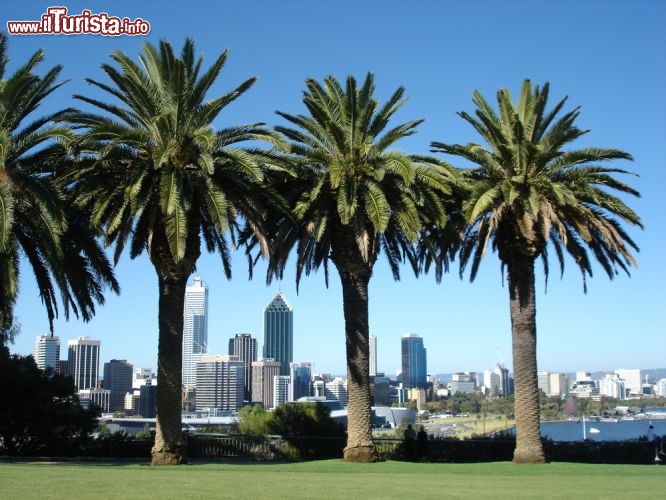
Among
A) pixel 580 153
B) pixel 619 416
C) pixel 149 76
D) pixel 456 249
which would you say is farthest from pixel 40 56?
pixel 619 416

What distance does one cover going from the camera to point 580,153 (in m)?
27.0

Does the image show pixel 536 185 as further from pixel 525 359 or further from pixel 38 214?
pixel 38 214

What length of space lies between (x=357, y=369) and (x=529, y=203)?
8246 millimetres

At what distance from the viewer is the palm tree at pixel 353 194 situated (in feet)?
86.1

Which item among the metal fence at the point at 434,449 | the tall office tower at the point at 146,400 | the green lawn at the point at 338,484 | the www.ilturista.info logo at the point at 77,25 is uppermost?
the www.ilturista.info logo at the point at 77,25

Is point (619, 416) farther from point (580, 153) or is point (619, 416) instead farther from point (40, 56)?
point (40, 56)

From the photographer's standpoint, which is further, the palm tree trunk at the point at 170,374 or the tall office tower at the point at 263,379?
the tall office tower at the point at 263,379

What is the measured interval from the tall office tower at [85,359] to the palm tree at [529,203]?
374 feet

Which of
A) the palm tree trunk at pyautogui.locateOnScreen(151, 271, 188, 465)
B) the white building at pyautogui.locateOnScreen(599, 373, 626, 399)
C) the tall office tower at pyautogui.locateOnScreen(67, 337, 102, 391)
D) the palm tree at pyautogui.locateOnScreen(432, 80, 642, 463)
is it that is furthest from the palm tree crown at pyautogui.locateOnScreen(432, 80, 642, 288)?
the white building at pyautogui.locateOnScreen(599, 373, 626, 399)

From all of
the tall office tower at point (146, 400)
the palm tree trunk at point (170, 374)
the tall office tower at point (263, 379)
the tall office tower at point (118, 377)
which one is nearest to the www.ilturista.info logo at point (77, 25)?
the palm tree trunk at point (170, 374)

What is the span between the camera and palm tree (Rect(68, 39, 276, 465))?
78.6ft

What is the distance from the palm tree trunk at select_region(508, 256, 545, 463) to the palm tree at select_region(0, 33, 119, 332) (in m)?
14.5

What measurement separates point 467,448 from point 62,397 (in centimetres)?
1623

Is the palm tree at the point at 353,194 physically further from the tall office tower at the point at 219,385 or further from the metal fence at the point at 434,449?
the tall office tower at the point at 219,385
